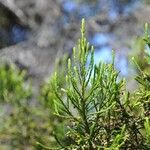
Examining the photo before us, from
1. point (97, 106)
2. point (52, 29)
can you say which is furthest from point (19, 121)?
point (52, 29)

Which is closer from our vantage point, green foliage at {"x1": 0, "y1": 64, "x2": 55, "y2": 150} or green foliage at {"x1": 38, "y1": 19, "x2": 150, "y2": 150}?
green foliage at {"x1": 38, "y1": 19, "x2": 150, "y2": 150}

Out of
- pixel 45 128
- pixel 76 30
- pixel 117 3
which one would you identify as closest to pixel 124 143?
pixel 45 128

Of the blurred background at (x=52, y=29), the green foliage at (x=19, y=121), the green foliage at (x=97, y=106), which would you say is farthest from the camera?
the blurred background at (x=52, y=29)

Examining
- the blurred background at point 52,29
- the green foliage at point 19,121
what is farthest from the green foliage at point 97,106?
the blurred background at point 52,29

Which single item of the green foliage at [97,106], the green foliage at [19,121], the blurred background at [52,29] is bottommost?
the green foliage at [97,106]

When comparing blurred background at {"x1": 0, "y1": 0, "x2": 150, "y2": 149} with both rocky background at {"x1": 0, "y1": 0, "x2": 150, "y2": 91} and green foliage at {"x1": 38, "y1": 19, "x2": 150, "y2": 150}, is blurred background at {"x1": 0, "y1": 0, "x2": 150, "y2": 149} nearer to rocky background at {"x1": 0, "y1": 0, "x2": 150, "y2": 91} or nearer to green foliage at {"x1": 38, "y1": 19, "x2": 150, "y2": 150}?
rocky background at {"x1": 0, "y1": 0, "x2": 150, "y2": 91}

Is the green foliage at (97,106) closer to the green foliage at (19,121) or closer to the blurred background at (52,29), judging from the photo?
the green foliage at (19,121)

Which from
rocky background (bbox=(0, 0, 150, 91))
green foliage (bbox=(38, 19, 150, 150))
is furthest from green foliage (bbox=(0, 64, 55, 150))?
rocky background (bbox=(0, 0, 150, 91))

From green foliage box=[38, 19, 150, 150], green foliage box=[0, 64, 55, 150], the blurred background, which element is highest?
the blurred background

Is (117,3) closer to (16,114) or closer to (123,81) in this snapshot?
(16,114)
